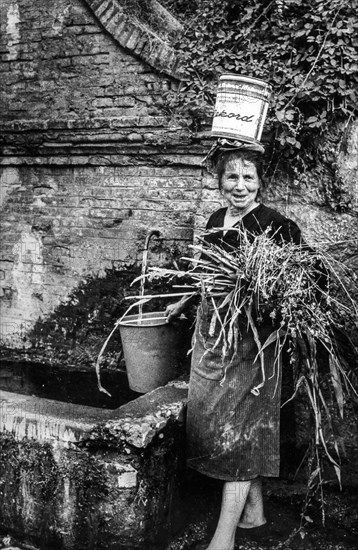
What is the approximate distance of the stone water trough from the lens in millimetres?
3199

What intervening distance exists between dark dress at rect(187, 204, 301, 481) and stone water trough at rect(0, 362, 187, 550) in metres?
0.18

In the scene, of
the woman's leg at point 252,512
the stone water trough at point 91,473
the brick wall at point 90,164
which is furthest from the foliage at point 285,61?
the woman's leg at point 252,512

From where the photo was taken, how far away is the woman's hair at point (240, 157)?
3.55m

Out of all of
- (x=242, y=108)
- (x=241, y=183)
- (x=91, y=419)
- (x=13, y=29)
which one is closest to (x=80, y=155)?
(x=13, y=29)

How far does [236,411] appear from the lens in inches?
130

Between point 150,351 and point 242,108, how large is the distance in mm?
1545

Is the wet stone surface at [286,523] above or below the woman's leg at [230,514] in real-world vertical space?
below

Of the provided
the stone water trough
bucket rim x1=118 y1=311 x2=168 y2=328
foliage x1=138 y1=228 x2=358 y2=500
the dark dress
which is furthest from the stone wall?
the stone water trough

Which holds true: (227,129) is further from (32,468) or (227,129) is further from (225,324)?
(32,468)

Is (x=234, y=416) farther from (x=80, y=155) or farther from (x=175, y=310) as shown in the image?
(x=80, y=155)

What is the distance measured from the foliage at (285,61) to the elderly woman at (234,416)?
3.41 feet

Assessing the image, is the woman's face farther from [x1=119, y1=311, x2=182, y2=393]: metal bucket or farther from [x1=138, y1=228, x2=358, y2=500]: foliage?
[x1=119, y1=311, x2=182, y2=393]: metal bucket

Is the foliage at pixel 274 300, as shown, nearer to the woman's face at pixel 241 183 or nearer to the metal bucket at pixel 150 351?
the woman's face at pixel 241 183

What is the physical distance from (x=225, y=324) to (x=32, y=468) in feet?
4.21
